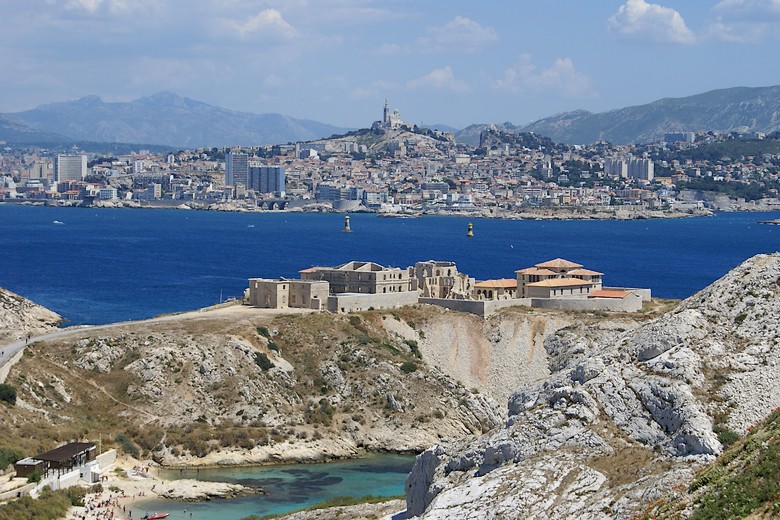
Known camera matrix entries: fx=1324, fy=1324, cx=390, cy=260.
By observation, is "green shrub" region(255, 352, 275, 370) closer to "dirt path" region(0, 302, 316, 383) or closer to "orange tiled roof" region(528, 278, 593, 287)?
"dirt path" region(0, 302, 316, 383)

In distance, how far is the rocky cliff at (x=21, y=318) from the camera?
7176 centimetres

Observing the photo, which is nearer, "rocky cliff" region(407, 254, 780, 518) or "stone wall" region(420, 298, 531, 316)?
"rocky cliff" region(407, 254, 780, 518)

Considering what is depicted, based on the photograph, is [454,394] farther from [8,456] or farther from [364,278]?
[8,456]

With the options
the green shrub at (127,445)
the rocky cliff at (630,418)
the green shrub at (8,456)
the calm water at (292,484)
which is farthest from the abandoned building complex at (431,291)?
the rocky cliff at (630,418)

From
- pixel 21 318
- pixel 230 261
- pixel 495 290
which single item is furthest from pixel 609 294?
pixel 230 261

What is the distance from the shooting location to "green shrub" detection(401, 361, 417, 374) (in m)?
65.2

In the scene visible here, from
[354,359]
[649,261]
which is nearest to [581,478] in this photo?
[354,359]

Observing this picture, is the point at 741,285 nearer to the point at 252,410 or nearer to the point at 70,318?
the point at 252,410

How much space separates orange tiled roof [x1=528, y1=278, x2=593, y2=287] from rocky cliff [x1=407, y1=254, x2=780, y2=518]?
48.4 m

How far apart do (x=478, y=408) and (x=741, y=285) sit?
3635 centimetres

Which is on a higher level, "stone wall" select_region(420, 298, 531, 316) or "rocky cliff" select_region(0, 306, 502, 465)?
"stone wall" select_region(420, 298, 531, 316)

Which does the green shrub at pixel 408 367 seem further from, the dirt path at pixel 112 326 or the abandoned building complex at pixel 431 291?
the dirt path at pixel 112 326

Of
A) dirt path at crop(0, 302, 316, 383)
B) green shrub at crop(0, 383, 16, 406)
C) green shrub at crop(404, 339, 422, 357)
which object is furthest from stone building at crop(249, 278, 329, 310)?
green shrub at crop(0, 383, 16, 406)

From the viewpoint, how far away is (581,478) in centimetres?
2458
